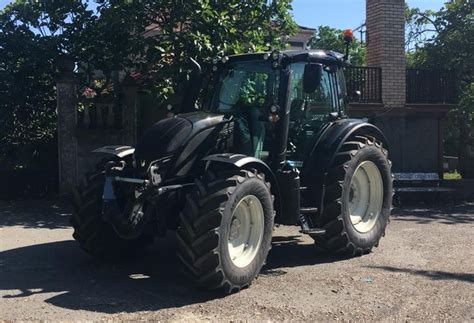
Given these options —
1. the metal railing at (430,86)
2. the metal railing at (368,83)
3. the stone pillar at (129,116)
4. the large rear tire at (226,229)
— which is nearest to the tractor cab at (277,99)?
the large rear tire at (226,229)

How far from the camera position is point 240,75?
692 cm

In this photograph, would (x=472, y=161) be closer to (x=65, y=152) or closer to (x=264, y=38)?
(x=264, y=38)

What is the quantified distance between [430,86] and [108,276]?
991 cm

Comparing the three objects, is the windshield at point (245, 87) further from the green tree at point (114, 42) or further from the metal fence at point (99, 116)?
the metal fence at point (99, 116)

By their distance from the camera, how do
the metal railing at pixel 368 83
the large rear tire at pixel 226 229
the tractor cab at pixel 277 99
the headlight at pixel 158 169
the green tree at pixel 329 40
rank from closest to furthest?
1. the large rear tire at pixel 226 229
2. the headlight at pixel 158 169
3. the tractor cab at pixel 277 99
4. the metal railing at pixel 368 83
5. the green tree at pixel 329 40

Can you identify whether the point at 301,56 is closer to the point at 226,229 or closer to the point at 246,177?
the point at 246,177

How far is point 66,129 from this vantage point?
1134 cm

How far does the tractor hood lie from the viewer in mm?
5836

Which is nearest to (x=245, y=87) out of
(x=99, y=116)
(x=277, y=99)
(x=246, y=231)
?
(x=277, y=99)

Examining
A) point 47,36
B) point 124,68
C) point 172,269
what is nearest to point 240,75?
point 172,269

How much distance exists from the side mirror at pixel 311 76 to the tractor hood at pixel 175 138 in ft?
3.91

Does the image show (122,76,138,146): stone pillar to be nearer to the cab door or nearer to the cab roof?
the cab roof

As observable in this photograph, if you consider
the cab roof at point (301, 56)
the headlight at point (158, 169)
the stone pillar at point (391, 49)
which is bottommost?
the headlight at point (158, 169)

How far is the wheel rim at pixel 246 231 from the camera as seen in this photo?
567cm
